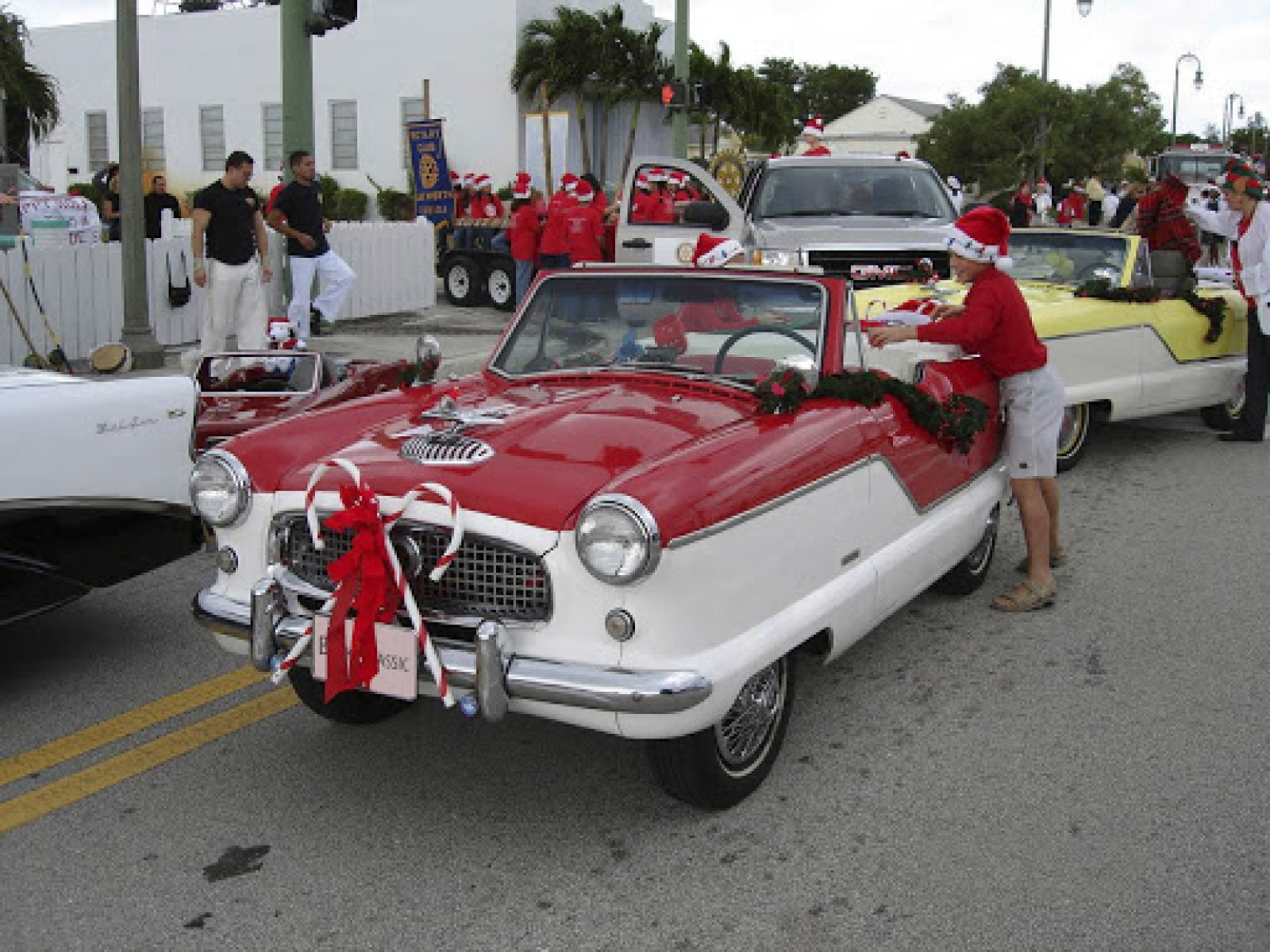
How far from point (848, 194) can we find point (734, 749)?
8.44 m

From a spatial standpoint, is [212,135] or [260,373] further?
[212,135]

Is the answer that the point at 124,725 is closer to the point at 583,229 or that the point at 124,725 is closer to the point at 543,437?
the point at 543,437

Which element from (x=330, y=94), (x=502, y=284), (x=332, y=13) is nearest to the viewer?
(x=332, y=13)

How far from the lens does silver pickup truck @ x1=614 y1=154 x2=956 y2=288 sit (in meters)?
10.4

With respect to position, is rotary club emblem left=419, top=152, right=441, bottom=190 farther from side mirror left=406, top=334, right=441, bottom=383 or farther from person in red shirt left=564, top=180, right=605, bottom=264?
side mirror left=406, top=334, right=441, bottom=383

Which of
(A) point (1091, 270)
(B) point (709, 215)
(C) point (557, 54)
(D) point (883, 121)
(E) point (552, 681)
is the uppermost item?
(D) point (883, 121)

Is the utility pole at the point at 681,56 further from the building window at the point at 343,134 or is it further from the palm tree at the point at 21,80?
the building window at the point at 343,134

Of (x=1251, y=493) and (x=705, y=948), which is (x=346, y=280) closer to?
(x=1251, y=493)

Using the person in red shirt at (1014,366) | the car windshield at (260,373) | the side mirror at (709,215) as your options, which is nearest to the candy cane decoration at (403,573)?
the person in red shirt at (1014,366)

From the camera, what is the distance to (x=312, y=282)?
1266 cm

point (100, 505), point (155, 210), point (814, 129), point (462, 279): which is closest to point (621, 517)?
point (100, 505)

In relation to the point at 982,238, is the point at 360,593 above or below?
below

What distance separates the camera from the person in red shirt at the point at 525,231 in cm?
1592

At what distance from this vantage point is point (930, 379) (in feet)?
17.1
